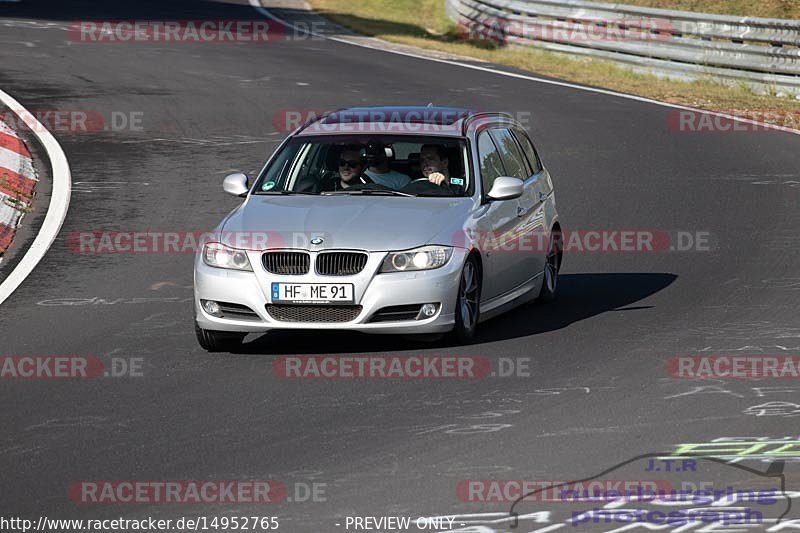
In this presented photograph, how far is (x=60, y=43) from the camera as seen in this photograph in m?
30.4

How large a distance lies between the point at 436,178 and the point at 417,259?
4.12 ft

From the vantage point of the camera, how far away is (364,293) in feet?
33.6

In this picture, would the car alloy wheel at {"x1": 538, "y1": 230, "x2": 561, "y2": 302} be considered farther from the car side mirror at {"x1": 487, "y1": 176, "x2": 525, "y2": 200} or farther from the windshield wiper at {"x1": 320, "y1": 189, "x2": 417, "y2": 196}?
the windshield wiper at {"x1": 320, "y1": 189, "x2": 417, "y2": 196}

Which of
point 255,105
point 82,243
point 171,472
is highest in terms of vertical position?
point 255,105

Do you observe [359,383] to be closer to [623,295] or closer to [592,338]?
[592,338]

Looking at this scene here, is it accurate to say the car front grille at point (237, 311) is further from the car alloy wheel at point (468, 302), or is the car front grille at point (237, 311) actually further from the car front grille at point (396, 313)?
the car alloy wheel at point (468, 302)

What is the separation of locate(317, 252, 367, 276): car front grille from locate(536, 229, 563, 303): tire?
2625 mm

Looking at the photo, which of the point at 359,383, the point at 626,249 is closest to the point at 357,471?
the point at 359,383

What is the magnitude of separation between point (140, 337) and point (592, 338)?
308cm

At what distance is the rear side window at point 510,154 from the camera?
40.7 feet

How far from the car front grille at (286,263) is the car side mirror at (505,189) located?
166 cm

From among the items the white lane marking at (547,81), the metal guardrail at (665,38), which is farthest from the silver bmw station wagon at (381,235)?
the metal guardrail at (665,38)

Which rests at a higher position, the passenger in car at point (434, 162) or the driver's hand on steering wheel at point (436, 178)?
the passenger in car at point (434, 162)

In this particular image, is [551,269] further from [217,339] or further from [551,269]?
[217,339]
